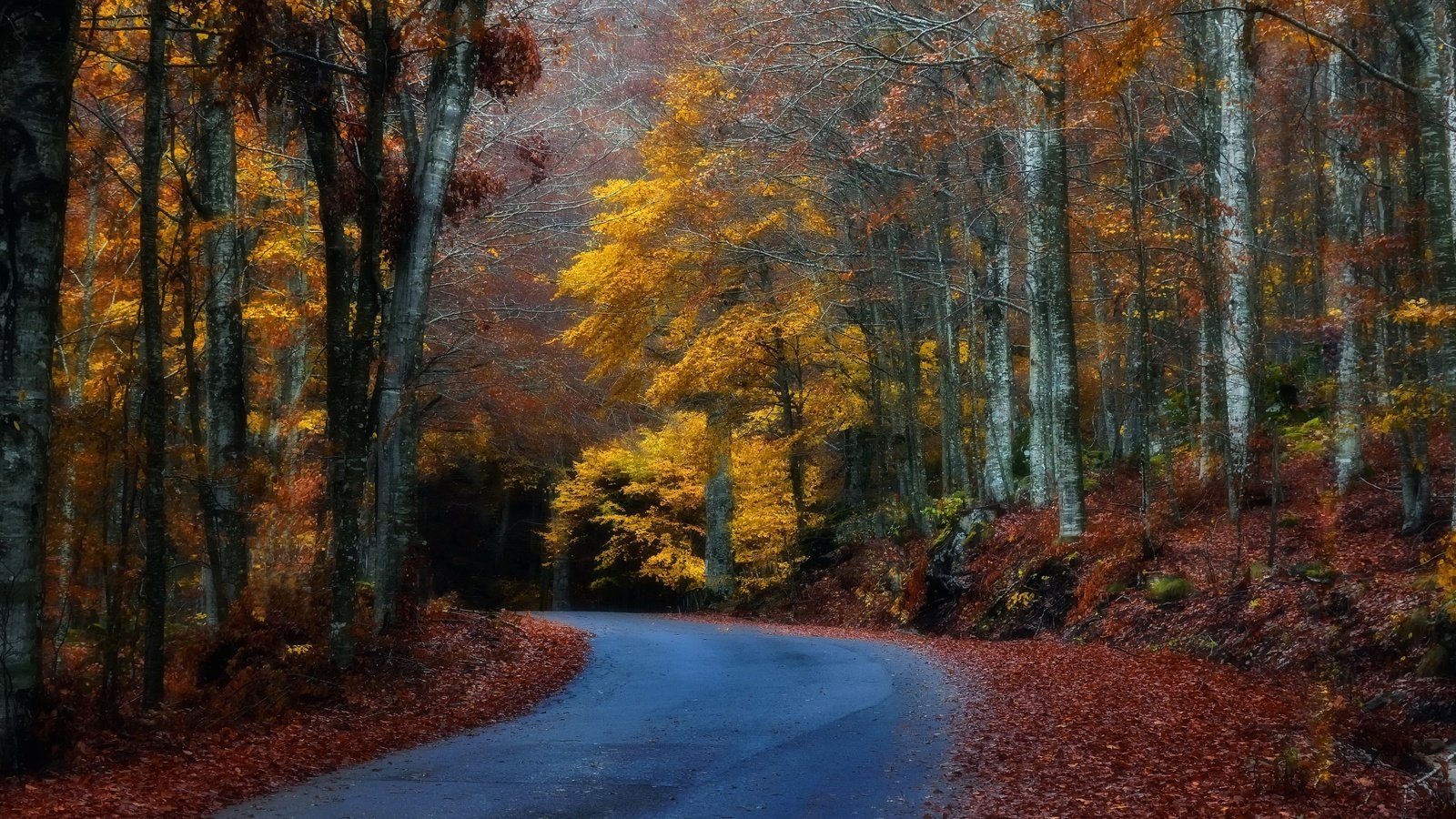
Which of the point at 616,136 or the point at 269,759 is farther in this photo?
the point at 616,136

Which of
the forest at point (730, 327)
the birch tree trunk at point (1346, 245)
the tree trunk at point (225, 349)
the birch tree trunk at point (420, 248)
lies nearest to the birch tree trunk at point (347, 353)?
the forest at point (730, 327)

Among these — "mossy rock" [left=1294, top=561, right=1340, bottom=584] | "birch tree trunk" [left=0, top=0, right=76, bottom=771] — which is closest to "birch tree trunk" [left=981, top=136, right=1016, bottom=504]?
"mossy rock" [left=1294, top=561, right=1340, bottom=584]

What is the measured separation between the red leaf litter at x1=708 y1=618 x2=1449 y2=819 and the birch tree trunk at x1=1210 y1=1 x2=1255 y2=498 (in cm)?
483

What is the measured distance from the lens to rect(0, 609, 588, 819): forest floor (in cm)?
675

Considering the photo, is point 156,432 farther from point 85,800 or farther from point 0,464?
point 85,800

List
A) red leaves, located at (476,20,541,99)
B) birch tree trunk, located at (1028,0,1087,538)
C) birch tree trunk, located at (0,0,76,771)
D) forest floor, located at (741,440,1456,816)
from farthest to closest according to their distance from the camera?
birch tree trunk, located at (1028,0,1087,538) < red leaves, located at (476,20,541,99) < birch tree trunk, located at (0,0,76,771) < forest floor, located at (741,440,1456,816)

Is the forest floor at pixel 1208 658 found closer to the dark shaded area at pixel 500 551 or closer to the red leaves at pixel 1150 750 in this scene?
the red leaves at pixel 1150 750

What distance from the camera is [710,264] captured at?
2388 cm

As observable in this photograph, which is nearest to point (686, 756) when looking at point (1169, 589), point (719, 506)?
point (1169, 589)

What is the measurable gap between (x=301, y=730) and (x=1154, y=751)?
271 inches

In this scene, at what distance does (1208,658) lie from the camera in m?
12.1

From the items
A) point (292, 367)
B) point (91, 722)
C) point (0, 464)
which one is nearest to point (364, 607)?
point (91, 722)

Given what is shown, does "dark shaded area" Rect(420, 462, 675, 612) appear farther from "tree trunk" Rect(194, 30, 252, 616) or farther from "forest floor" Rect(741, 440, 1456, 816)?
"tree trunk" Rect(194, 30, 252, 616)

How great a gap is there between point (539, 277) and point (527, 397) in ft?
10.1
